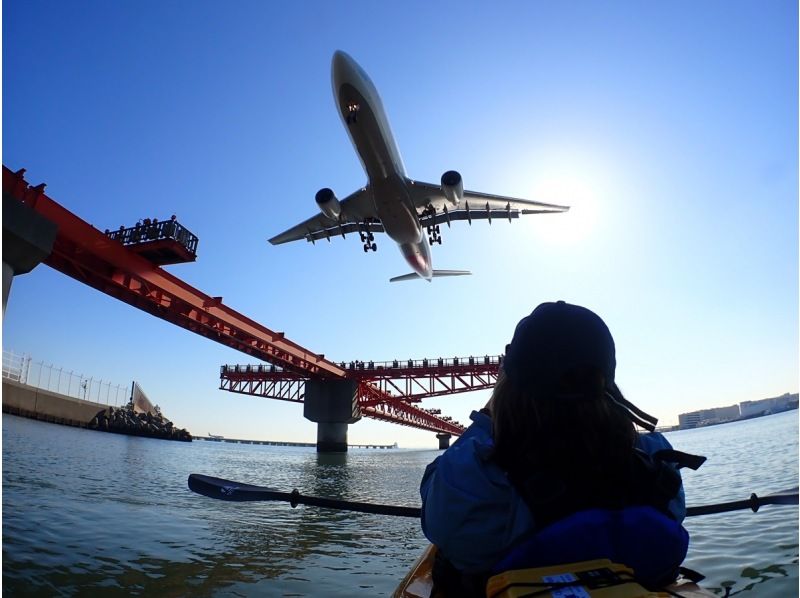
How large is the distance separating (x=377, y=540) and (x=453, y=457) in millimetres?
6350

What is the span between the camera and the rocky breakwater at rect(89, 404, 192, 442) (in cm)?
5800

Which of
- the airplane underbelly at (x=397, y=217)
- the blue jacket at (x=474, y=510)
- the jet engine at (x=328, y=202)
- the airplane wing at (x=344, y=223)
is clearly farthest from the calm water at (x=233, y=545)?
the airplane wing at (x=344, y=223)

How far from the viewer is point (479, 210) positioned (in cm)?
2688

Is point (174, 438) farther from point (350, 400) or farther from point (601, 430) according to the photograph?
point (601, 430)

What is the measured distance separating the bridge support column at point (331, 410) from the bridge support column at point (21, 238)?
34.1 meters

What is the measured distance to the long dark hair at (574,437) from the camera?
1.85 meters

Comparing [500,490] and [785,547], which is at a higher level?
[500,490]

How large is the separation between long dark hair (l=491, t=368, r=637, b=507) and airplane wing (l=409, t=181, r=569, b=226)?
71.0 feet

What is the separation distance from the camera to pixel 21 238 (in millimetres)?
13508

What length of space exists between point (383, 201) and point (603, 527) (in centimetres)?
2025

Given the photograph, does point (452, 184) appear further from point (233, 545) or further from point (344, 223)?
point (233, 545)

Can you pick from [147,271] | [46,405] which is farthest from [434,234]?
[46,405]

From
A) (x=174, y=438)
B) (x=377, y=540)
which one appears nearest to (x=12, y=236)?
(x=377, y=540)

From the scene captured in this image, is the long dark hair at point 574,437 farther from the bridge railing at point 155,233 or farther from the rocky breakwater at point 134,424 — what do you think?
the rocky breakwater at point 134,424
